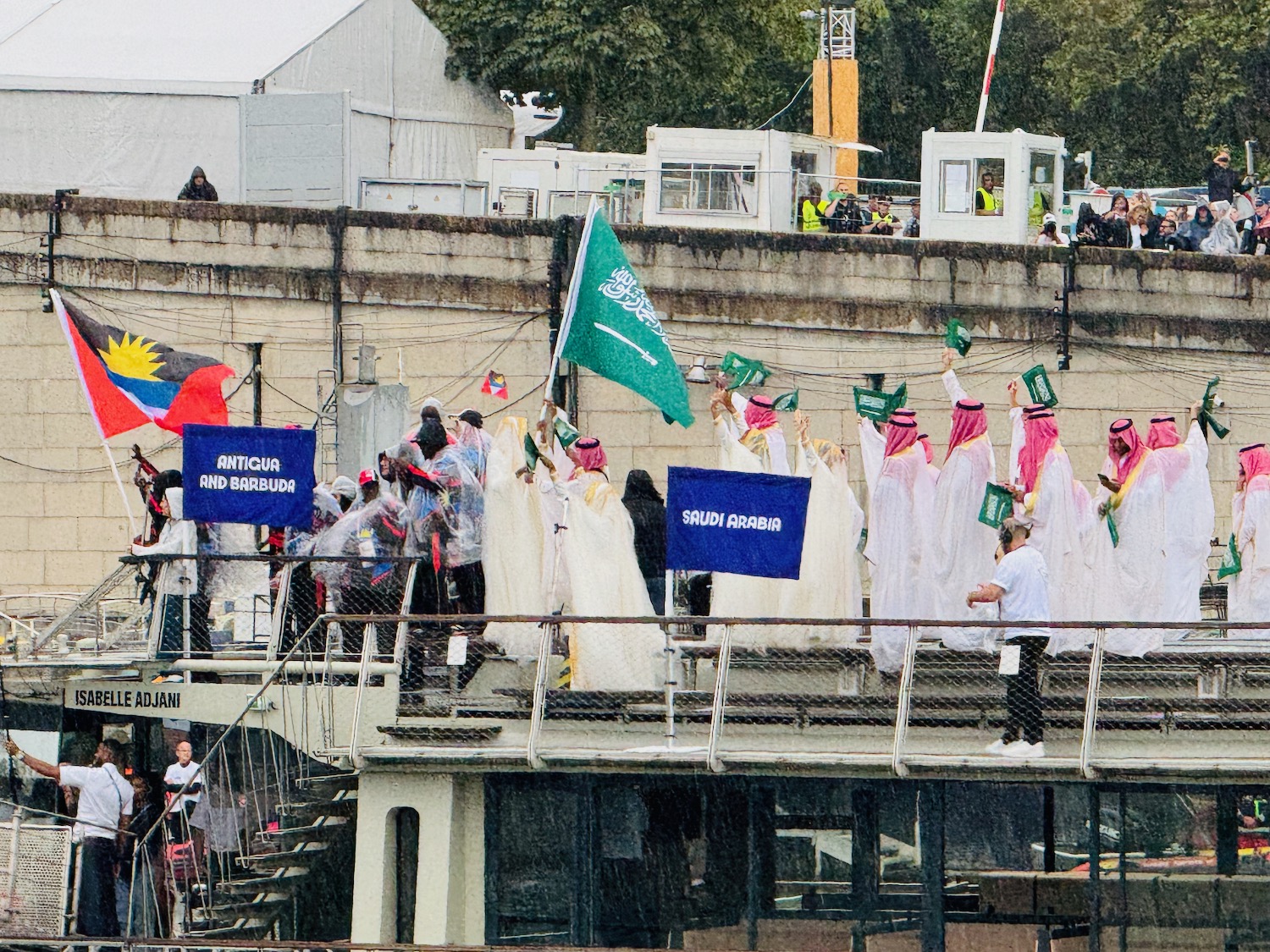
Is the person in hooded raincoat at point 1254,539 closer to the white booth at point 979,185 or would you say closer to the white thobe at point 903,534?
the white thobe at point 903,534

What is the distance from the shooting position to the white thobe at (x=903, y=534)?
747 inches

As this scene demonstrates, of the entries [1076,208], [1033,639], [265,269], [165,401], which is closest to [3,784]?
[165,401]

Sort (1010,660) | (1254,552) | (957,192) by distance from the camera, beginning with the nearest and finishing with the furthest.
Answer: (1010,660) < (1254,552) < (957,192)

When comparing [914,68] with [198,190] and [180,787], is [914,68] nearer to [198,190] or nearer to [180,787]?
[198,190]

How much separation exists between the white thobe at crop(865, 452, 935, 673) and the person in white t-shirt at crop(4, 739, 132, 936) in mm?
5516

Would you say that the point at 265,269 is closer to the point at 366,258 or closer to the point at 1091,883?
the point at 366,258

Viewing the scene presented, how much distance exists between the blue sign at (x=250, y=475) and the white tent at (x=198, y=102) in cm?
1305

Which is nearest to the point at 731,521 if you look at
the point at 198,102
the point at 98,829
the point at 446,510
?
the point at 446,510

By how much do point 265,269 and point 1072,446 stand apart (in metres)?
9.45

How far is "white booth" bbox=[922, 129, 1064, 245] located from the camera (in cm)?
3084

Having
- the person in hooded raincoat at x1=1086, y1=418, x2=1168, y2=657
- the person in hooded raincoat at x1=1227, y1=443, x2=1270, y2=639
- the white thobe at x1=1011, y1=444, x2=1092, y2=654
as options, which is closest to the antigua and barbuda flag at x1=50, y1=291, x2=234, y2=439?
the white thobe at x1=1011, y1=444, x2=1092, y2=654

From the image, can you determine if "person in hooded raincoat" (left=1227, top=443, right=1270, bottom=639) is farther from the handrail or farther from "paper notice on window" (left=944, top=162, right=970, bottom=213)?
"paper notice on window" (left=944, top=162, right=970, bottom=213)

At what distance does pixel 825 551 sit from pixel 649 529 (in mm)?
1295

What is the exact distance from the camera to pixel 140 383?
22.7m
